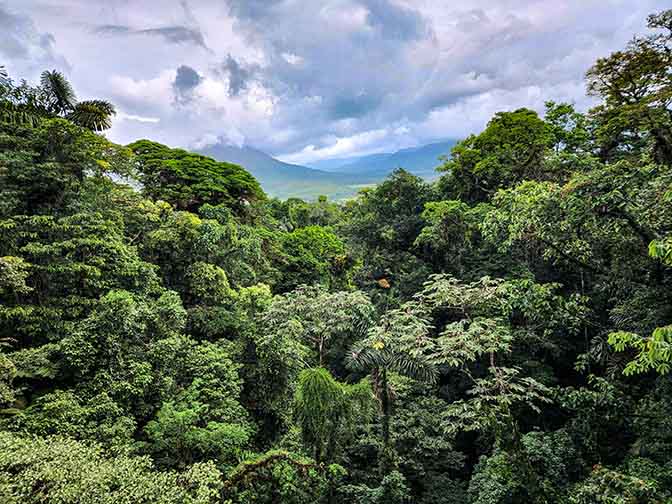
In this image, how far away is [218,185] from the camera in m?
16.0

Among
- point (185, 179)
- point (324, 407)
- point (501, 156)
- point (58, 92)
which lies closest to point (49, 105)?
point (58, 92)

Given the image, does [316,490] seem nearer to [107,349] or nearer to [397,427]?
[397,427]

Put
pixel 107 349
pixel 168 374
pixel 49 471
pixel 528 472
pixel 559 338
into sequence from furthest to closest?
pixel 559 338 < pixel 168 374 < pixel 107 349 < pixel 528 472 < pixel 49 471

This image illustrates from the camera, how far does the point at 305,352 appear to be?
930 cm

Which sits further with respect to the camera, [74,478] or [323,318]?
[323,318]

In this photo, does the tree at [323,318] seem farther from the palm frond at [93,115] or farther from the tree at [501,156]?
the palm frond at [93,115]

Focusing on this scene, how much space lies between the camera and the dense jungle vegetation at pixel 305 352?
5.70 metres

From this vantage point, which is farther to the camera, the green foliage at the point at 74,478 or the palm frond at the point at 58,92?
the palm frond at the point at 58,92

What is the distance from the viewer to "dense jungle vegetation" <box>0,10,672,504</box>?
18.7ft

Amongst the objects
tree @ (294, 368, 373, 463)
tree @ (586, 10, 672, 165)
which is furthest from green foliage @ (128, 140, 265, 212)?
tree @ (586, 10, 672, 165)

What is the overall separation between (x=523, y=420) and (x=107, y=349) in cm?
1106

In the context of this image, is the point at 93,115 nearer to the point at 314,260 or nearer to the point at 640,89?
the point at 314,260

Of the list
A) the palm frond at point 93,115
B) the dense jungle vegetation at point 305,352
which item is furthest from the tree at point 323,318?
the palm frond at point 93,115

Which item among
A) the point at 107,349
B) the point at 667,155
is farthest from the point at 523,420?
the point at 107,349
